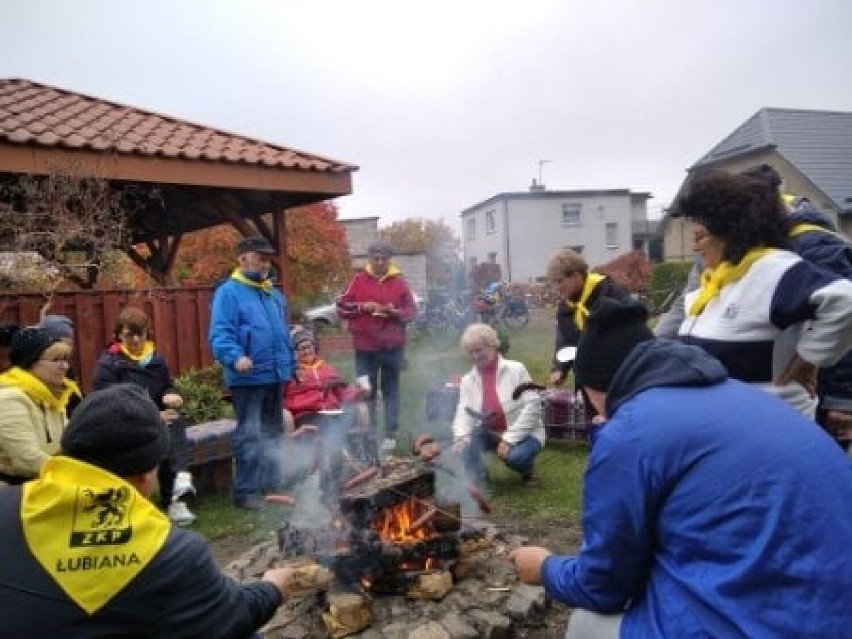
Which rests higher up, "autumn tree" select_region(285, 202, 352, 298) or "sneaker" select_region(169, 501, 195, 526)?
"autumn tree" select_region(285, 202, 352, 298)

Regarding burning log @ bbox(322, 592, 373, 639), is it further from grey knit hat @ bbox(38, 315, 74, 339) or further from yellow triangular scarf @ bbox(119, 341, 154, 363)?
yellow triangular scarf @ bbox(119, 341, 154, 363)

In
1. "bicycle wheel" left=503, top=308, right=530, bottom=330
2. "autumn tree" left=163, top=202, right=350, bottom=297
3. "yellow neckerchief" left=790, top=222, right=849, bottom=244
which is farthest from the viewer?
"bicycle wheel" left=503, top=308, right=530, bottom=330

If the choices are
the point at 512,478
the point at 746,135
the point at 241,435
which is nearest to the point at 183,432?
the point at 241,435

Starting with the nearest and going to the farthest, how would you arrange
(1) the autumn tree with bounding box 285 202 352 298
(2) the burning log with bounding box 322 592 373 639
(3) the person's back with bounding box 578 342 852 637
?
(3) the person's back with bounding box 578 342 852 637 < (2) the burning log with bounding box 322 592 373 639 < (1) the autumn tree with bounding box 285 202 352 298

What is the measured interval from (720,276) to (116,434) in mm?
2413

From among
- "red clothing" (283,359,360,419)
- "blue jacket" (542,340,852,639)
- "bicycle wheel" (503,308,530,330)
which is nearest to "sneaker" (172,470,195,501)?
"red clothing" (283,359,360,419)

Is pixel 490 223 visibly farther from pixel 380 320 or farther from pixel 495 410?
pixel 495 410

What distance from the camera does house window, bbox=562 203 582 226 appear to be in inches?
1519

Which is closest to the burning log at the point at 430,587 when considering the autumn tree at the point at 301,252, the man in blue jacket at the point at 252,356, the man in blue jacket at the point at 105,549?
the man in blue jacket at the point at 105,549

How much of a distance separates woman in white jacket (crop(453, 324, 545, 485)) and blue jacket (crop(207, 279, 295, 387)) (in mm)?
1528

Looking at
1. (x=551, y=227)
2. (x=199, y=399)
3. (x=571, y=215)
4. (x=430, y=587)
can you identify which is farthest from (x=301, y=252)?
(x=571, y=215)

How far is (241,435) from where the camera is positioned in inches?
202

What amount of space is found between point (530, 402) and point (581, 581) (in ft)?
11.4

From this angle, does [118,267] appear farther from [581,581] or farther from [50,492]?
[581,581]
